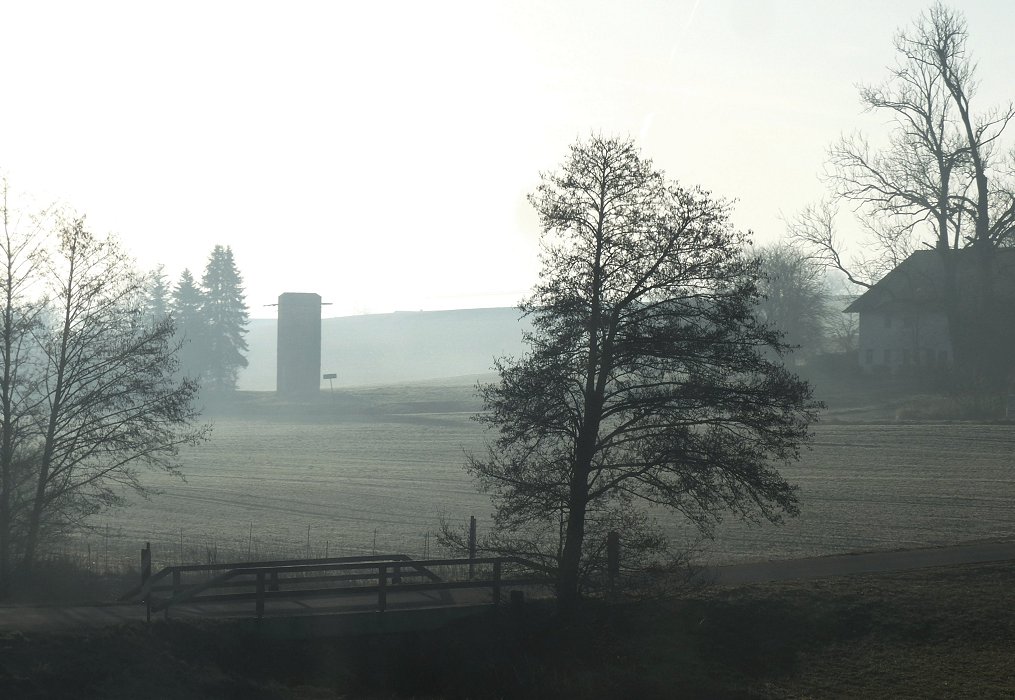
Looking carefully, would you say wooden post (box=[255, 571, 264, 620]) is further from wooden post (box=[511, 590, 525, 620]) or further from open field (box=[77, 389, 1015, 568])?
open field (box=[77, 389, 1015, 568])

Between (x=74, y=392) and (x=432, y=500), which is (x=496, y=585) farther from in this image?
(x=432, y=500)

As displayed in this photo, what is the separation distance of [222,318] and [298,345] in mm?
8121

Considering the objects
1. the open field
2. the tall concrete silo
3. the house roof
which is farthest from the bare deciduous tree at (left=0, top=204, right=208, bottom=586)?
the tall concrete silo

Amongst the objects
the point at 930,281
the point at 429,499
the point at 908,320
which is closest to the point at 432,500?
the point at 429,499

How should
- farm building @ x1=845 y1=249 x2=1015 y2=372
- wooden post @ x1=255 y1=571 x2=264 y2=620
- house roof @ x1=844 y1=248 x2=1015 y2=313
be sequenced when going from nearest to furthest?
wooden post @ x1=255 y1=571 x2=264 y2=620 < house roof @ x1=844 y1=248 x2=1015 y2=313 < farm building @ x1=845 y1=249 x2=1015 y2=372

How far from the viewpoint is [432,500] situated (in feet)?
121

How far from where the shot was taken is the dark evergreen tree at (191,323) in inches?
3634

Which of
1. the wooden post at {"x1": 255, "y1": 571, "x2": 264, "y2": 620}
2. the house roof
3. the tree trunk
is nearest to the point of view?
the wooden post at {"x1": 255, "y1": 571, "x2": 264, "y2": 620}

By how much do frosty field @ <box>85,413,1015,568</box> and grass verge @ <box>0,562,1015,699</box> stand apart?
18.3ft

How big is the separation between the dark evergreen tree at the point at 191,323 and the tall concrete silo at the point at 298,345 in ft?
25.6

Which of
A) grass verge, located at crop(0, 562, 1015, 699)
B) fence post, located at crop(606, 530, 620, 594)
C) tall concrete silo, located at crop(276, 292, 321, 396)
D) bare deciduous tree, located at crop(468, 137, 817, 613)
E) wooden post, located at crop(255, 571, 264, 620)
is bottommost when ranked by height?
grass verge, located at crop(0, 562, 1015, 699)

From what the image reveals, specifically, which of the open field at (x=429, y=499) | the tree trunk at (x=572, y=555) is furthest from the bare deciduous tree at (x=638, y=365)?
the open field at (x=429, y=499)

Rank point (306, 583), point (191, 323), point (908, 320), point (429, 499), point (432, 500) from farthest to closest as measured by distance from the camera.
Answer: point (191, 323), point (908, 320), point (429, 499), point (432, 500), point (306, 583)

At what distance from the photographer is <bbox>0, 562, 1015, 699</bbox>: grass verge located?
13961 mm
